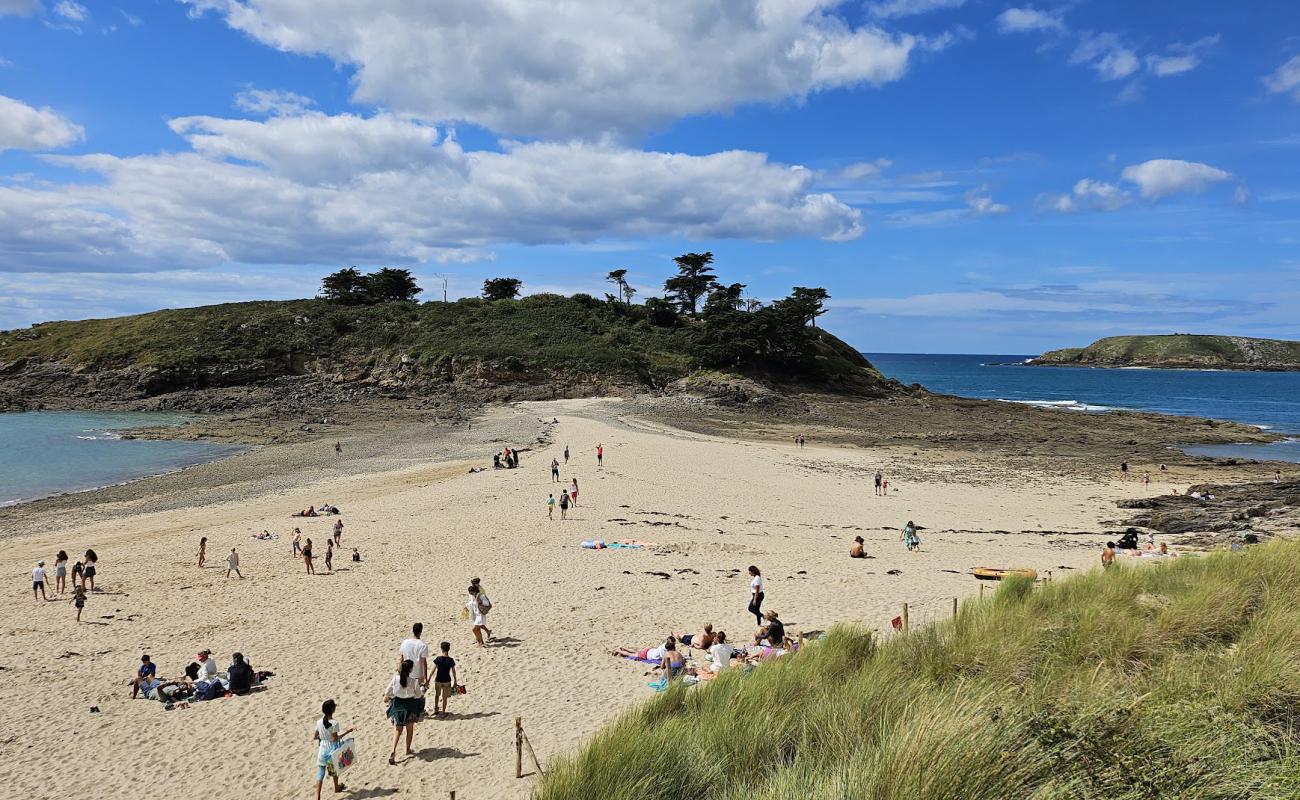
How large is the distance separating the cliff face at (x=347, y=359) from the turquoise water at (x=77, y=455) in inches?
414

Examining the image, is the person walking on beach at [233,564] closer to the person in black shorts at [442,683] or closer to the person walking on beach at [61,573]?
the person walking on beach at [61,573]

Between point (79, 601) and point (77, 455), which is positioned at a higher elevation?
point (77, 455)

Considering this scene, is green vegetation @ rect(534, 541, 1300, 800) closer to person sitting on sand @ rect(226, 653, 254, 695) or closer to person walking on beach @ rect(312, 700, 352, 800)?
person walking on beach @ rect(312, 700, 352, 800)

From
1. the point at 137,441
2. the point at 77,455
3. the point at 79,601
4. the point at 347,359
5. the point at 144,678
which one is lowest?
the point at 144,678

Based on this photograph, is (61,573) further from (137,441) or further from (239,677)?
(137,441)

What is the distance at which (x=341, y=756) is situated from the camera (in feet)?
25.9

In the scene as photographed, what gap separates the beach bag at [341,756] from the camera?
25.8 feet

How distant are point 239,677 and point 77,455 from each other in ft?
113

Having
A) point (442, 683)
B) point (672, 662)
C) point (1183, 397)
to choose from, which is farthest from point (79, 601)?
point (1183, 397)

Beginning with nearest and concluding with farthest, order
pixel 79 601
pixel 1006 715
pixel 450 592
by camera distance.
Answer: pixel 1006 715 → pixel 79 601 → pixel 450 592

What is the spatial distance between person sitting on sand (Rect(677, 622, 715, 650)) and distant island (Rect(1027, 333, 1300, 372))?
18367 cm

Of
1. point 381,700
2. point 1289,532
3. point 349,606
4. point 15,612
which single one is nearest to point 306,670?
point 381,700

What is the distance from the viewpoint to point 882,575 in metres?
16.0

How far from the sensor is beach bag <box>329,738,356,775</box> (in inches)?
310
